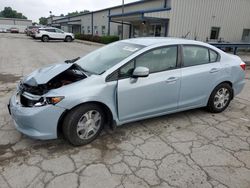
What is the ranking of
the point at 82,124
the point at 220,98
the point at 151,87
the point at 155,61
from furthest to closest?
the point at 220,98, the point at 155,61, the point at 151,87, the point at 82,124

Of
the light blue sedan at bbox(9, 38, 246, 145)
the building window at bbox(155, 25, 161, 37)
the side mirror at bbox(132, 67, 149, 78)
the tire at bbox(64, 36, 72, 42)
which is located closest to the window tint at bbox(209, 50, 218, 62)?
the light blue sedan at bbox(9, 38, 246, 145)

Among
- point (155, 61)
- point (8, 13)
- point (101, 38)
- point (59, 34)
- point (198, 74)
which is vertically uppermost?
point (8, 13)

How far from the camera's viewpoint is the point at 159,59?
11.2 ft

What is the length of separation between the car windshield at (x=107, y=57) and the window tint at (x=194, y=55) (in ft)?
2.84

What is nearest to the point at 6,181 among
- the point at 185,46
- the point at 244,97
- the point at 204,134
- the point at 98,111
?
the point at 98,111

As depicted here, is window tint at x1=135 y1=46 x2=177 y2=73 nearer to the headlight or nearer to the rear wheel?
the headlight

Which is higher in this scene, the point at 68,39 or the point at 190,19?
the point at 190,19

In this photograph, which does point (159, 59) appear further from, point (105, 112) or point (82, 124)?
point (82, 124)

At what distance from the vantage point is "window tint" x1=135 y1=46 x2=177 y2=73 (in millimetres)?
3271

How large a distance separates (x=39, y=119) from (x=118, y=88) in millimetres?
1134

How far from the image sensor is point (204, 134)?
3.50 meters

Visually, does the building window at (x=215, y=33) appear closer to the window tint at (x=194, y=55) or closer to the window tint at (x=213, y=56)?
the window tint at (x=213, y=56)

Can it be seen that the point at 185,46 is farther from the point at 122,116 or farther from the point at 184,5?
the point at 184,5

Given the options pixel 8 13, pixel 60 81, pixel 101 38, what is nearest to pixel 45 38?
pixel 101 38
